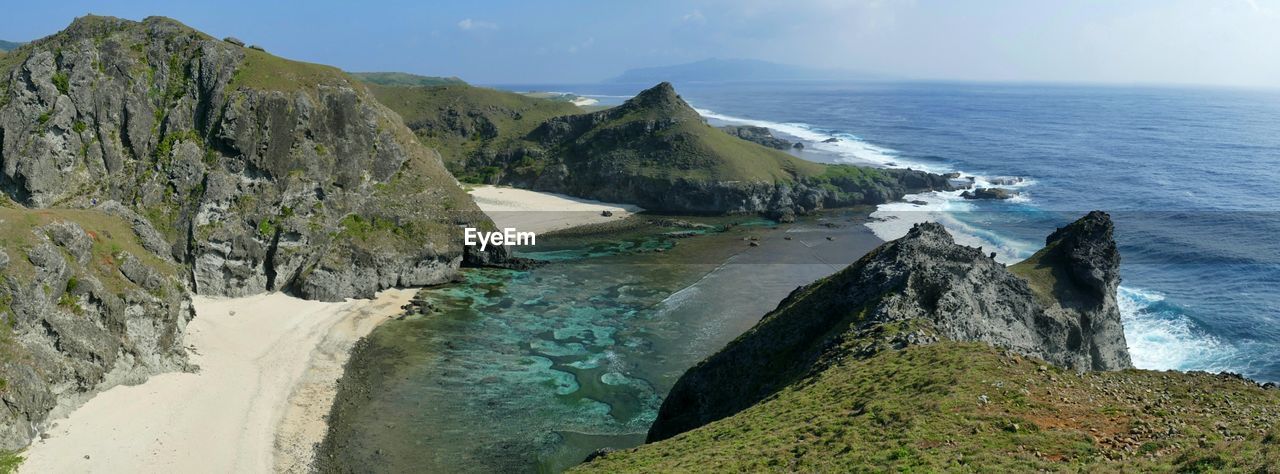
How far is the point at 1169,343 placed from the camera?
4847cm

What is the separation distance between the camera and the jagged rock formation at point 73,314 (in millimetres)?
30688

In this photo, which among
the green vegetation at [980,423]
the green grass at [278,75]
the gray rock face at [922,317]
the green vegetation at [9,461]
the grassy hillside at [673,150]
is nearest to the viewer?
the green vegetation at [980,423]

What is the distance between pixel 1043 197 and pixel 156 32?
101 metres

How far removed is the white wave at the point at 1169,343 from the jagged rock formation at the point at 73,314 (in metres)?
54.7

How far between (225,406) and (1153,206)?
318ft

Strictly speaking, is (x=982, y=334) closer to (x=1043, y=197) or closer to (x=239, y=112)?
(x=239, y=112)

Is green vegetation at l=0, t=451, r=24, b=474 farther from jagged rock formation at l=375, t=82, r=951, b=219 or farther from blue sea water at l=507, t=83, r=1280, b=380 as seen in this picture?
jagged rock formation at l=375, t=82, r=951, b=219

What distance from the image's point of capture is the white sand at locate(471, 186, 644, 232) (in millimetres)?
85312

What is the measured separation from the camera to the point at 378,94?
134m

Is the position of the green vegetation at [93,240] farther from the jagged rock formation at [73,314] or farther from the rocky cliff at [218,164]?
the rocky cliff at [218,164]

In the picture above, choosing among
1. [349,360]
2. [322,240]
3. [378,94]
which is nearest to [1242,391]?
[349,360]

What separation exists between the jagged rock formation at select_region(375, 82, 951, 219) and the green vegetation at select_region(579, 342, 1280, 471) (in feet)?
222

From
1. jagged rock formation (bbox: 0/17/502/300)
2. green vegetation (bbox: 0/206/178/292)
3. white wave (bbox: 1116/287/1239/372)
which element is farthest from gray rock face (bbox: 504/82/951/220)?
green vegetation (bbox: 0/206/178/292)

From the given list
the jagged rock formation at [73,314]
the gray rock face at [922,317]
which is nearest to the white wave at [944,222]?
the gray rock face at [922,317]
